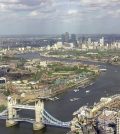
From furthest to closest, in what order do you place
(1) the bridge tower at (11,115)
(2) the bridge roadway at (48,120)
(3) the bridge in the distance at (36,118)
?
(1) the bridge tower at (11,115)
(3) the bridge in the distance at (36,118)
(2) the bridge roadway at (48,120)

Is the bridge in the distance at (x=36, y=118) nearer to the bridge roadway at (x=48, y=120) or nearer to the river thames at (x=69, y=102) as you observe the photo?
the bridge roadway at (x=48, y=120)

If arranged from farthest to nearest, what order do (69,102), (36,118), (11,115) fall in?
1. (69,102)
2. (11,115)
3. (36,118)

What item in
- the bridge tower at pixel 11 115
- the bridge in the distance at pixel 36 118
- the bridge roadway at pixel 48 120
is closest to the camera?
the bridge roadway at pixel 48 120

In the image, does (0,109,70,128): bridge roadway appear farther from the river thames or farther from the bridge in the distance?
the river thames

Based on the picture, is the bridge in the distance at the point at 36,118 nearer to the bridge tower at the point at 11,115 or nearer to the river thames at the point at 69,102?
the bridge tower at the point at 11,115

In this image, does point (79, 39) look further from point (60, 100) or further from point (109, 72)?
point (60, 100)

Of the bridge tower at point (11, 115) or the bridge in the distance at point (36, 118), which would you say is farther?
the bridge tower at point (11, 115)

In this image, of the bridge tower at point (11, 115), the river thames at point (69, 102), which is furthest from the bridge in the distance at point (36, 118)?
the river thames at point (69, 102)

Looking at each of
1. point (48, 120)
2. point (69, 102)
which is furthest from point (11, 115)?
point (69, 102)

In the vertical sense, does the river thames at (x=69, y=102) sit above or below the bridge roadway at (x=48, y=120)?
below

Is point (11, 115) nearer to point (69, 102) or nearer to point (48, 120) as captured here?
point (48, 120)
